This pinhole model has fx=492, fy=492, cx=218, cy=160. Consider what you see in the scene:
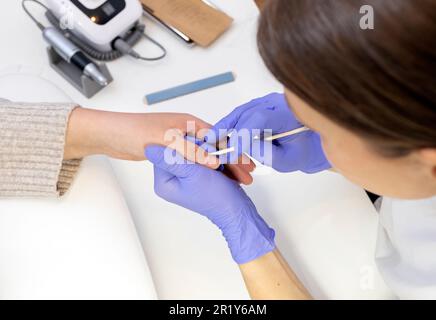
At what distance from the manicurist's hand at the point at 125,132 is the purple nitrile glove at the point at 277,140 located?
0.04m

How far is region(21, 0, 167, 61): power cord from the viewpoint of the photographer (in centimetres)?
91

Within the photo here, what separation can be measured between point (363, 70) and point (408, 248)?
0.38m

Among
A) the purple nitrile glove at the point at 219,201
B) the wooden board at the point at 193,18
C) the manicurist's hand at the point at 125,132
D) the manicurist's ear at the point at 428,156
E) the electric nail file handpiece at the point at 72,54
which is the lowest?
the purple nitrile glove at the point at 219,201

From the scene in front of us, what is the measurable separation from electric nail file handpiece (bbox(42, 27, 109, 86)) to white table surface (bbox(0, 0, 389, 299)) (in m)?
0.04

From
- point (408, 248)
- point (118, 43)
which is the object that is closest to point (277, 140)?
point (408, 248)

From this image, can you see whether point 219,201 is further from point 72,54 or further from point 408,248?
point 72,54

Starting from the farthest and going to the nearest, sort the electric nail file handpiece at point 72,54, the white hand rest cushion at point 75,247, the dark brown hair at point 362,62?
1. the electric nail file handpiece at point 72,54
2. the white hand rest cushion at point 75,247
3. the dark brown hair at point 362,62

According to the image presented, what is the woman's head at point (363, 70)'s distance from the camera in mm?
378

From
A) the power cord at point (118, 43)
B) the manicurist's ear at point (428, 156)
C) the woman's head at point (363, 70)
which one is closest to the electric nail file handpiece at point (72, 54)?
the power cord at point (118, 43)

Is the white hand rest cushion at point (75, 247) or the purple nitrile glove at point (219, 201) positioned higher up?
the purple nitrile glove at point (219, 201)

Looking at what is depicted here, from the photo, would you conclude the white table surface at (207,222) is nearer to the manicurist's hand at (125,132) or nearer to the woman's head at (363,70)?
the manicurist's hand at (125,132)

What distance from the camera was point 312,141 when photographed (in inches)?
30.6

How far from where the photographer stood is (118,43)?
2.99 ft
